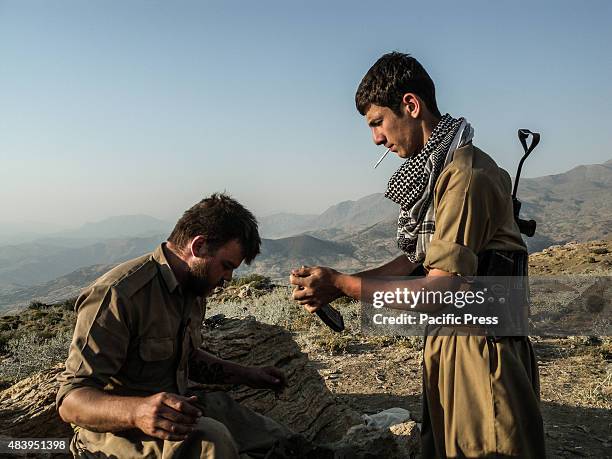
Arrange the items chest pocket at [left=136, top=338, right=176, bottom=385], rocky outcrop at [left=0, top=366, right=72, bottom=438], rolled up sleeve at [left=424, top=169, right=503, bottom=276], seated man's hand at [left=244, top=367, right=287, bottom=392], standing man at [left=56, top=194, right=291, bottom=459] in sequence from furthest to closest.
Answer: rocky outcrop at [left=0, top=366, right=72, bottom=438] → seated man's hand at [left=244, top=367, right=287, bottom=392] → chest pocket at [left=136, top=338, right=176, bottom=385] → standing man at [left=56, top=194, right=291, bottom=459] → rolled up sleeve at [left=424, top=169, right=503, bottom=276]

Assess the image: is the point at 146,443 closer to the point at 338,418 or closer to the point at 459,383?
the point at 459,383

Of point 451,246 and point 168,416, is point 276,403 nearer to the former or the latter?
point 168,416

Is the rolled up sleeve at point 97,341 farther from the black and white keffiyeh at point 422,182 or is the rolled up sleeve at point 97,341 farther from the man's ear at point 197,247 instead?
the black and white keffiyeh at point 422,182

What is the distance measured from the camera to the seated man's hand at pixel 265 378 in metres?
3.32

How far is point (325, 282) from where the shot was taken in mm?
2463

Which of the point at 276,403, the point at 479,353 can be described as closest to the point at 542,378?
the point at 276,403

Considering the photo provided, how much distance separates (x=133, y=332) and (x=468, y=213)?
1691 mm

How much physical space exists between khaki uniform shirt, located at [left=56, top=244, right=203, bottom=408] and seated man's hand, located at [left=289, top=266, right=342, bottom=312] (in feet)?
2.27

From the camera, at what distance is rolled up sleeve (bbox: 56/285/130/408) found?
7.86 ft

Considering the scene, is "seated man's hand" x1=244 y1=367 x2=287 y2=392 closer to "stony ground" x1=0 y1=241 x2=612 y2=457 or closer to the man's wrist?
the man's wrist

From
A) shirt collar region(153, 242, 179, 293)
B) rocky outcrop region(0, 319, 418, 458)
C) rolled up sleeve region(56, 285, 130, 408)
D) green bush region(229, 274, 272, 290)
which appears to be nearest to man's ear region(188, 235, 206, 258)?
shirt collar region(153, 242, 179, 293)

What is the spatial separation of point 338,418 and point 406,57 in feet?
12.8

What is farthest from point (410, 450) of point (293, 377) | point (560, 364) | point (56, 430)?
point (560, 364)

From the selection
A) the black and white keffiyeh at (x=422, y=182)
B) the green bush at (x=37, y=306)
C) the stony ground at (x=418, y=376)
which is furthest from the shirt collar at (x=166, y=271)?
the green bush at (x=37, y=306)
